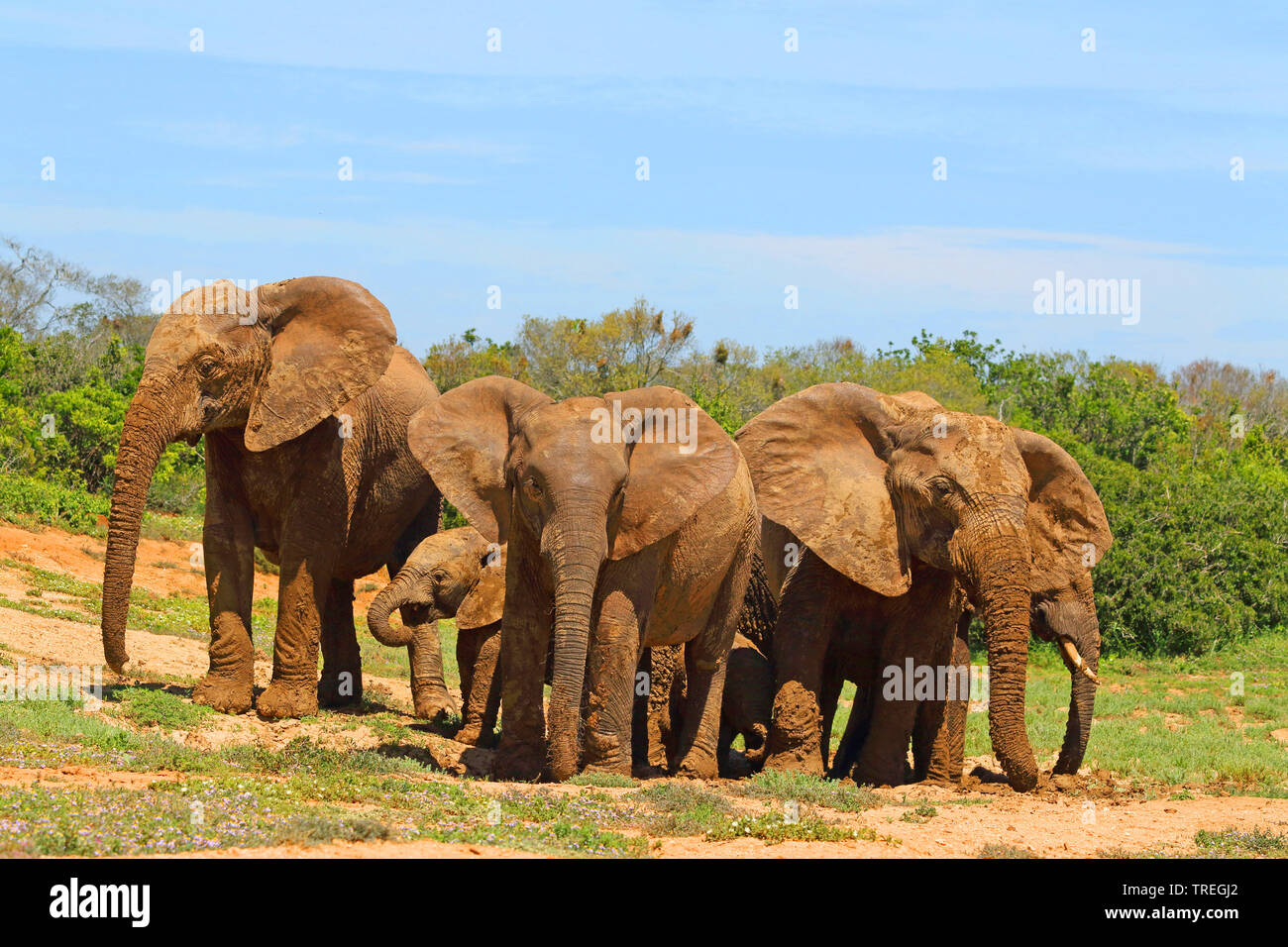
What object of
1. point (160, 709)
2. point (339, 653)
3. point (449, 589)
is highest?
point (449, 589)

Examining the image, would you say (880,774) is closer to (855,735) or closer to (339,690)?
(855,735)

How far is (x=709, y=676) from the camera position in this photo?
1206 cm

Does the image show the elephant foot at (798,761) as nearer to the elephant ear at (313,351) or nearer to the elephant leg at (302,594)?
the elephant leg at (302,594)

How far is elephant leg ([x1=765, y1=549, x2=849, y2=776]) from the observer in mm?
11938

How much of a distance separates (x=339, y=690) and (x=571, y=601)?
5.54 meters

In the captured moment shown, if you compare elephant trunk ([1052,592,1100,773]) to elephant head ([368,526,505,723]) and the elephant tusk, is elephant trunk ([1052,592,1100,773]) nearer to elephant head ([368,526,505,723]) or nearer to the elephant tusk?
the elephant tusk

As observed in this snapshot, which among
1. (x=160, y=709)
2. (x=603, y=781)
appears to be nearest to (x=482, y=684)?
(x=160, y=709)

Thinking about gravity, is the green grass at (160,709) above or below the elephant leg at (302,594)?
below

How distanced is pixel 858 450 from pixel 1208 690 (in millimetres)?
10431

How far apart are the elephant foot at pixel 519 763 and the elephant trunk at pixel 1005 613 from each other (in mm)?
3187

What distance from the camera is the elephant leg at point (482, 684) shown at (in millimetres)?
12766

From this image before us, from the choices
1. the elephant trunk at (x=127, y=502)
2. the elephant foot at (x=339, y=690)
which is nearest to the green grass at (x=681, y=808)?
the elephant trunk at (x=127, y=502)
